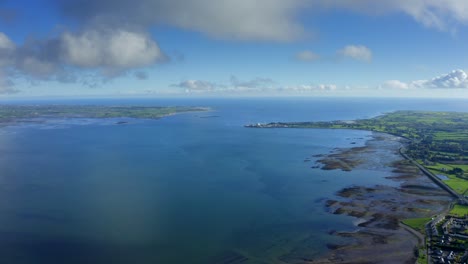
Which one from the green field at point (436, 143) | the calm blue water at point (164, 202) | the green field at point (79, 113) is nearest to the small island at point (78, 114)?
the green field at point (79, 113)

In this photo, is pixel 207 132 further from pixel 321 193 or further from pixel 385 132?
pixel 321 193

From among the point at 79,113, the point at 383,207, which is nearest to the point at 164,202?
the point at 383,207

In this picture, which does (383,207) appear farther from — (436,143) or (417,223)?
(436,143)

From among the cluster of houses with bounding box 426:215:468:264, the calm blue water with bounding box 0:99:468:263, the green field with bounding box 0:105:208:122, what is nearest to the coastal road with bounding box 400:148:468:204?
the calm blue water with bounding box 0:99:468:263

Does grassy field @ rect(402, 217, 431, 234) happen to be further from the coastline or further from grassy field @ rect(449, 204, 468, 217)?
grassy field @ rect(449, 204, 468, 217)

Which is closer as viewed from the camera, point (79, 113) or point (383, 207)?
point (383, 207)
